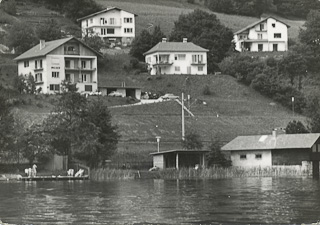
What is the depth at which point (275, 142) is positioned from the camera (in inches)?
2840

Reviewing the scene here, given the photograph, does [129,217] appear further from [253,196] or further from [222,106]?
[222,106]

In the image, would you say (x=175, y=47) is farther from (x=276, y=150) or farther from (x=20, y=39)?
(x=276, y=150)

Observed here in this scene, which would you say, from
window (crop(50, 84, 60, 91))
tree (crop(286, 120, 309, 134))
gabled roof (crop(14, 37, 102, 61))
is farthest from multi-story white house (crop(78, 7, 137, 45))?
tree (crop(286, 120, 309, 134))

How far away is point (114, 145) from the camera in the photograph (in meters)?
70.6

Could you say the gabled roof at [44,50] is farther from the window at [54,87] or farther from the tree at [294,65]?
the tree at [294,65]

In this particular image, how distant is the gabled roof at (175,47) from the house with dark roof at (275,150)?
40677mm

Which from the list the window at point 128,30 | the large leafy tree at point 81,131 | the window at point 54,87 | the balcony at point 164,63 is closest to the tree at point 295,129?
the large leafy tree at point 81,131

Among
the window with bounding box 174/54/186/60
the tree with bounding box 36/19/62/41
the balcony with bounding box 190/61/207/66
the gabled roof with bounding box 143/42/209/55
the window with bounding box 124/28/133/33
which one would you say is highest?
the window with bounding box 124/28/133/33

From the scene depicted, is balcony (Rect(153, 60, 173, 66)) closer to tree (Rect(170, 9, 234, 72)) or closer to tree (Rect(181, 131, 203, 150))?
tree (Rect(170, 9, 234, 72))

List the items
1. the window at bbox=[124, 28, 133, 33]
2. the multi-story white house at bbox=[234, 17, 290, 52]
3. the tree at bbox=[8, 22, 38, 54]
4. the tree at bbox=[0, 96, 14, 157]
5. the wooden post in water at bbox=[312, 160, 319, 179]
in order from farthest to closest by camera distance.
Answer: the multi-story white house at bbox=[234, 17, 290, 52]
the window at bbox=[124, 28, 133, 33]
the tree at bbox=[8, 22, 38, 54]
the wooden post in water at bbox=[312, 160, 319, 179]
the tree at bbox=[0, 96, 14, 157]

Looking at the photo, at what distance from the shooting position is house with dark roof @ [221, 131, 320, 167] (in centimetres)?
7044

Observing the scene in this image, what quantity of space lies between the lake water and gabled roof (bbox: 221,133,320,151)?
13.9 m

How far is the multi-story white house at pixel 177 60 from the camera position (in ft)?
372

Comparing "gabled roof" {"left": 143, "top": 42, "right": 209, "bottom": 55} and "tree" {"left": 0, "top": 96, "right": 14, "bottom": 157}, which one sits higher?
"gabled roof" {"left": 143, "top": 42, "right": 209, "bottom": 55}
